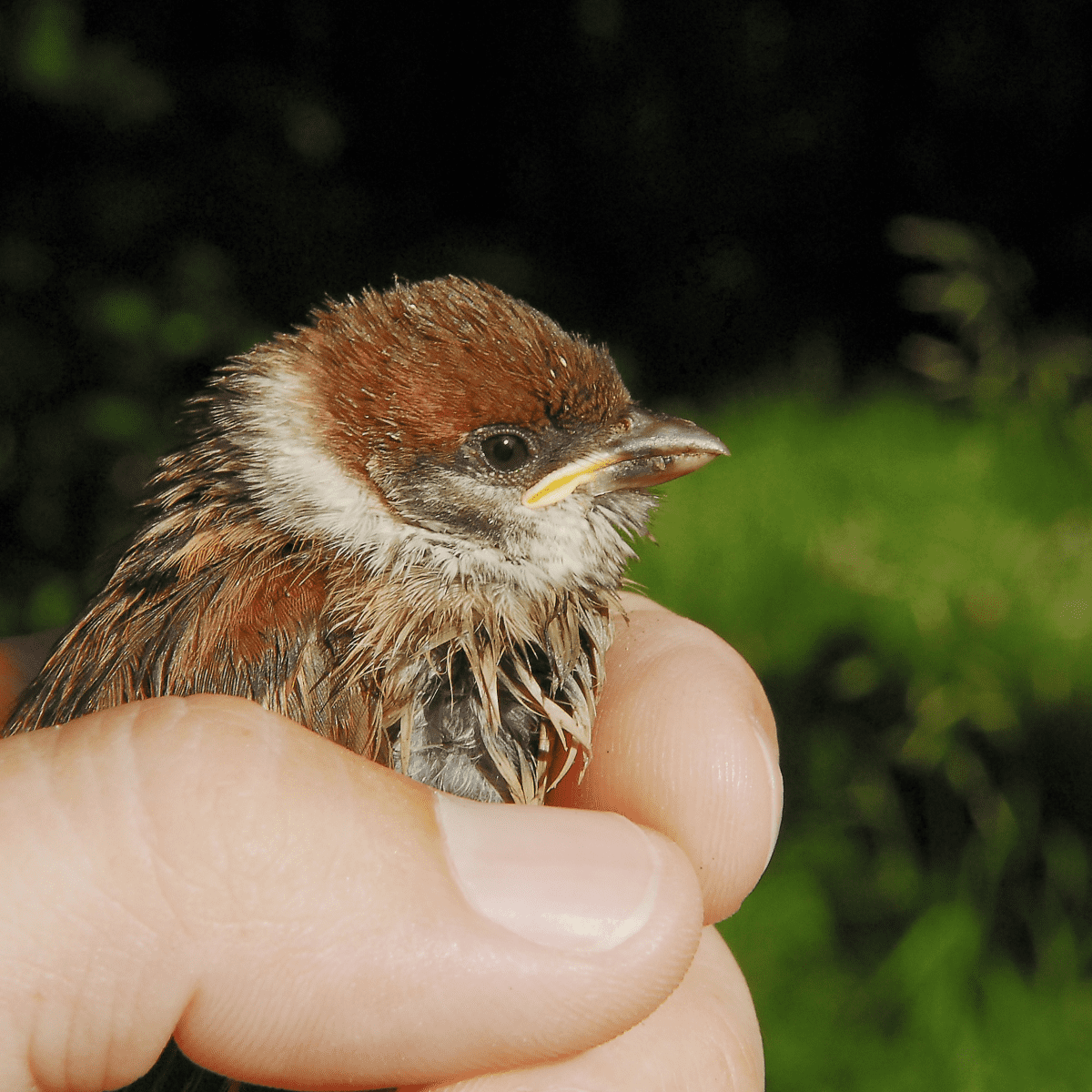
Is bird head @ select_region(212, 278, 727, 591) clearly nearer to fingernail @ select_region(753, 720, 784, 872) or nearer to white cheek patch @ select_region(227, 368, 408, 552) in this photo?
white cheek patch @ select_region(227, 368, 408, 552)

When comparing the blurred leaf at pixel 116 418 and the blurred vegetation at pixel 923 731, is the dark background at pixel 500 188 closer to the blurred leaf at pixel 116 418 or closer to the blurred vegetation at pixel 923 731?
the blurred leaf at pixel 116 418

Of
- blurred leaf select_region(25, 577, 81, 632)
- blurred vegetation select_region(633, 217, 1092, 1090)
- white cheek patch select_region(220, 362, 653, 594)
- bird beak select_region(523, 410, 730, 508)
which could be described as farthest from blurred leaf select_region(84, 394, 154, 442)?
bird beak select_region(523, 410, 730, 508)

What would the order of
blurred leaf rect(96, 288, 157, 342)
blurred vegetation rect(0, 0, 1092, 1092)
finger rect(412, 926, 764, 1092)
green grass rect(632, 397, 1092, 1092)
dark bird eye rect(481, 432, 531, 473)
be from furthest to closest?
blurred leaf rect(96, 288, 157, 342), blurred vegetation rect(0, 0, 1092, 1092), green grass rect(632, 397, 1092, 1092), dark bird eye rect(481, 432, 531, 473), finger rect(412, 926, 764, 1092)

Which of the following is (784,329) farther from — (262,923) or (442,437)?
(262,923)

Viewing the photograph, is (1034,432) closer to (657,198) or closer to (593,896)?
(657,198)

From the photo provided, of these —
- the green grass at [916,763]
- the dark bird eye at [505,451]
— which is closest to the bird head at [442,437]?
the dark bird eye at [505,451]

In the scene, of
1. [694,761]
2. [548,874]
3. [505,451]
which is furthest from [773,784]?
[505,451]

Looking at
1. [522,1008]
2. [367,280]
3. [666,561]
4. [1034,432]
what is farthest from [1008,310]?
[522,1008]
